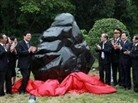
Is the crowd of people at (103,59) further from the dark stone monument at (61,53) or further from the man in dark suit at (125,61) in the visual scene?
the dark stone monument at (61,53)

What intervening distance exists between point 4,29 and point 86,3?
6.86 metres

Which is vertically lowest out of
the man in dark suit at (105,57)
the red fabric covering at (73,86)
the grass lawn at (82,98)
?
the grass lawn at (82,98)

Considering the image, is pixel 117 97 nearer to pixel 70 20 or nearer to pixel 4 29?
pixel 70 20

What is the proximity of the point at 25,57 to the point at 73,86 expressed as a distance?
1676 mm

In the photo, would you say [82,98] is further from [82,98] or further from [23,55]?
[23,55]

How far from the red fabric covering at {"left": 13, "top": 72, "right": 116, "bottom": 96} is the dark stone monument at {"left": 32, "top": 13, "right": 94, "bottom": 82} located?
0.33m

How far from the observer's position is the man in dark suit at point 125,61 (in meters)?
13.8

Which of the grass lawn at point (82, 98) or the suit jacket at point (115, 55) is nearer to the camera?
the grass lawn at point (82, 98)

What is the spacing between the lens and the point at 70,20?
1441cm

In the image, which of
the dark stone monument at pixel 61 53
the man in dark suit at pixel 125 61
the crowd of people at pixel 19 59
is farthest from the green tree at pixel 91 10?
the crowd of people at pixel 19 59

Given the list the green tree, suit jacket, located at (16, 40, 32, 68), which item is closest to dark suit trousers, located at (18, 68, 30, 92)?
suit jacket, located at (16, 40, 32, 68)

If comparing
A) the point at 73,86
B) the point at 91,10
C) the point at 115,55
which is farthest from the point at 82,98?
the point at 91,10

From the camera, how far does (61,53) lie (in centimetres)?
1377

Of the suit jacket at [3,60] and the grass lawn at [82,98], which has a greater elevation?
the suit jacket at [3,60]
